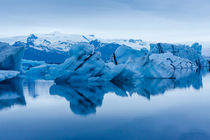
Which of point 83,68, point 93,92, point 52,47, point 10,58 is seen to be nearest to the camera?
point 93,92

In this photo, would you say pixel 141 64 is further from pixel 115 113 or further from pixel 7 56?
pixel 115 113

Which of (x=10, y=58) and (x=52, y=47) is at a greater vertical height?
(x=10, y=58)

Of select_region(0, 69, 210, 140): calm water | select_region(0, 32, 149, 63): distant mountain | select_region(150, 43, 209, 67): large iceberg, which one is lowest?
select_region(0, 32, 149, 63): distant mountain

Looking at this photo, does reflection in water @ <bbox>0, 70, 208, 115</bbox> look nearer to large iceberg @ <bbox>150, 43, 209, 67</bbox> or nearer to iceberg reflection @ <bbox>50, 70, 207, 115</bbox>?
iceberg reflection @ <bbox>50, 70, 207, 115</bbox>

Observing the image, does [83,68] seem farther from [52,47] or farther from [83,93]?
[52,47]

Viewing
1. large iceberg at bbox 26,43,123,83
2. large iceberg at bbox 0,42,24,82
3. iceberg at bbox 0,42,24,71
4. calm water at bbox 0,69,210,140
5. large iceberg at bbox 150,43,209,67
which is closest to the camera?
calm water at bbox 0,69,210,140

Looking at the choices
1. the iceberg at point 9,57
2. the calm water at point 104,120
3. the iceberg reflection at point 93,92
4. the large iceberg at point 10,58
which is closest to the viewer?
the calm water at point 104,120

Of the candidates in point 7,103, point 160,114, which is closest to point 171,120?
point 160,114

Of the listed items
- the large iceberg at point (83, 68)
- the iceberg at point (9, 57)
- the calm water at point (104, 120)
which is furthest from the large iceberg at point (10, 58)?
the calm water at point (104, 120)

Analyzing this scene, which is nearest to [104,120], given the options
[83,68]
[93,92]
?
[93,92]

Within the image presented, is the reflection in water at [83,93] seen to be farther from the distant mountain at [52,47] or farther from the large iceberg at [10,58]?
the distant mountain at [52,47]

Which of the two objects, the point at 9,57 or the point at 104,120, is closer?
the point at 104,120

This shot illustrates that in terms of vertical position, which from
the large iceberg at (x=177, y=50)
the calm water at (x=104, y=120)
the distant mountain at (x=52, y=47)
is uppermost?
the calm water at (x=104, y=120)

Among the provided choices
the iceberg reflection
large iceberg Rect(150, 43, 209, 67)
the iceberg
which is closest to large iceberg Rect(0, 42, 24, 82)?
the iceberg
